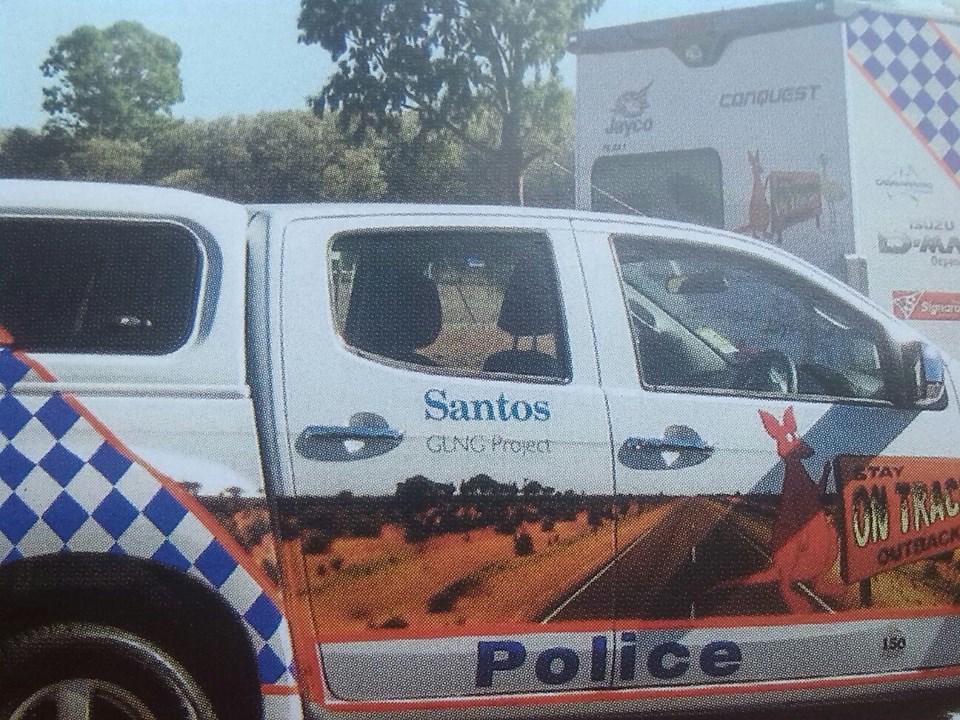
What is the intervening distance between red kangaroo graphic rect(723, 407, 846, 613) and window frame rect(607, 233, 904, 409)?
104mm

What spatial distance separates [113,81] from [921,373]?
11.4 feet

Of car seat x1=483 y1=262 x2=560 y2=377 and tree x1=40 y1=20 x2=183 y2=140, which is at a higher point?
tree x1=40 y1=20 x2=183 y2=140

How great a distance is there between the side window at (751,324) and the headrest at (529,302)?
21 centimetres

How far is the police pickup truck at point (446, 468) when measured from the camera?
8.00 ft

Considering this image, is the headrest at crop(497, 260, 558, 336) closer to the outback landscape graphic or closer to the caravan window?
the outback landscape graphic

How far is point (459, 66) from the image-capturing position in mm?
4938

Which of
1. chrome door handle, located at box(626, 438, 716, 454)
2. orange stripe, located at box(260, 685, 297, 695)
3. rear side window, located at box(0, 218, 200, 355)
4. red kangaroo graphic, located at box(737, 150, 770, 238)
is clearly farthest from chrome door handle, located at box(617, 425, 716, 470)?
red kangaroo graphic, located at box(737, 150, 770, 238)

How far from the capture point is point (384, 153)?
504cm

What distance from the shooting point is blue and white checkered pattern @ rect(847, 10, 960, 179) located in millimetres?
4727

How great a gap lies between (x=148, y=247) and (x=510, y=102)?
294 cm

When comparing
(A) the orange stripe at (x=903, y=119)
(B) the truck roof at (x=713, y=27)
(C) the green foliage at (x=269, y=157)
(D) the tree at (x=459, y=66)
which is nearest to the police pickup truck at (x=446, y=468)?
(C) the green foliage at (x=269, y=157)

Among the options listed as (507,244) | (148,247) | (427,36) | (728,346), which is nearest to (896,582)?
(728,346)

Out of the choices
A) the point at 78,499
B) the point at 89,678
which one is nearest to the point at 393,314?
the point at 78,499

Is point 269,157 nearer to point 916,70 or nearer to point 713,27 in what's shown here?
point 713,27
